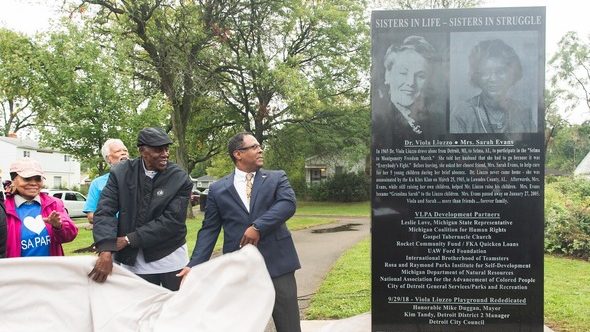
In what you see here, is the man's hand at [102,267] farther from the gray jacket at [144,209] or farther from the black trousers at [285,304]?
the black trousers at [285,304]

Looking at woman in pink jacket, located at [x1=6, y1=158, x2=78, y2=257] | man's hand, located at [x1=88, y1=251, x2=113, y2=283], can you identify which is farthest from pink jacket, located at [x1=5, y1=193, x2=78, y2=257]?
man's hand, located at [x1=88, y1=251, x2=113, y2=283]

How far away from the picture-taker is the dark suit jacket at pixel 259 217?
4004mm

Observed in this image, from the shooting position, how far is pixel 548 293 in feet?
26.0

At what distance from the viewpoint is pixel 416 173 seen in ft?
14.5

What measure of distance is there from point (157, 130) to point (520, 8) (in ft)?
9.91

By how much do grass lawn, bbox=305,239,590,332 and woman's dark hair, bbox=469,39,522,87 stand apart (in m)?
3.17

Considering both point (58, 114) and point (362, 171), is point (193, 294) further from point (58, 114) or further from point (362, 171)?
point (362, 171)

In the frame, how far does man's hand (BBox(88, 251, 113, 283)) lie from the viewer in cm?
399

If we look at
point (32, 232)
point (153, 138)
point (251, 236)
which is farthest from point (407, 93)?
point (32, 232)

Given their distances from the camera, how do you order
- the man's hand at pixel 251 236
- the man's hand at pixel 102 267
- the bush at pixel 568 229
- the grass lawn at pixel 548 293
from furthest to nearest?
the bush at pixel 568 229, the grass lawn at pixel 548 293, the man's hand at pixel 102 267, the man's hand at pixel 251 236

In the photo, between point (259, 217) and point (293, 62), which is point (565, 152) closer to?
point (293, 62)

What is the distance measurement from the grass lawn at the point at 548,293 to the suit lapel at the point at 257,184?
2.98 metres

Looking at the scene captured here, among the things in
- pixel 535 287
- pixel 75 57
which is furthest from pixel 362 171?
pixel 535 287

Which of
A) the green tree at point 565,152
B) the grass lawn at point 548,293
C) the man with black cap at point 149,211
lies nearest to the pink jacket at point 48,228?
the man with black cap at point 149,211
